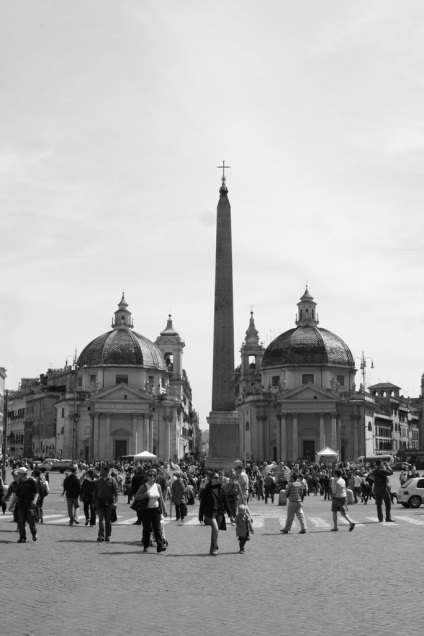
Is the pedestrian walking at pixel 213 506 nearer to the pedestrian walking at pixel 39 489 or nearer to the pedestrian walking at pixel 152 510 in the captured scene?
the pedestrian walking at pixel 152 510

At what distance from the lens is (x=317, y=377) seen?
104 meters

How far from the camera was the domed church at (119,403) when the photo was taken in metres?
100

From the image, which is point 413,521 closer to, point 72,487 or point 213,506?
point 72,487

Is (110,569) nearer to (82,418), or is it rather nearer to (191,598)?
(191,598)

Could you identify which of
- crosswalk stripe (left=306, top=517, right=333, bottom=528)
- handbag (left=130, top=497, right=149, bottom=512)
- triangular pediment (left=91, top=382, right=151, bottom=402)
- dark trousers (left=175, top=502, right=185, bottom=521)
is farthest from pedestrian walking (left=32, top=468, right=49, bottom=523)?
triangular pediment (left=91, top=382, right=151, bottom=402)

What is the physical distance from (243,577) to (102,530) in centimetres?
635

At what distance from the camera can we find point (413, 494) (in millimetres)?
33094

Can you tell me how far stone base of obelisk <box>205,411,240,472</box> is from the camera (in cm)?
4316

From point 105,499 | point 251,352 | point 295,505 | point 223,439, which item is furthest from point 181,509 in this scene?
point 251,352

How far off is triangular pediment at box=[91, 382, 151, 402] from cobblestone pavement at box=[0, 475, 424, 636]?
78672 millimetres

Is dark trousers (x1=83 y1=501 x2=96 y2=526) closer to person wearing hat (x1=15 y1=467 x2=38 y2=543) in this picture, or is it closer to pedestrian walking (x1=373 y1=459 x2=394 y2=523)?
person wearing hat (x1=15 y1=467 x2=38 y2=543)

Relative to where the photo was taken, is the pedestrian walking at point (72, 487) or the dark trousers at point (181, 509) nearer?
the pedestrian walking at point (72, 487)

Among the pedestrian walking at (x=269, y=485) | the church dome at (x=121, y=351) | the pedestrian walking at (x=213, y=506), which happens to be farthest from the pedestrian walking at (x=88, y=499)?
the church dome at (x=121, y=351)

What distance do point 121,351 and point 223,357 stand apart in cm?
6358
